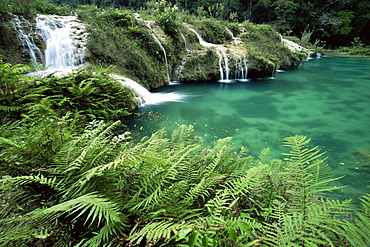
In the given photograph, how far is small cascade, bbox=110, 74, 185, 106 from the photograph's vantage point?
24.5 feet

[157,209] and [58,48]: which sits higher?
[58,48]

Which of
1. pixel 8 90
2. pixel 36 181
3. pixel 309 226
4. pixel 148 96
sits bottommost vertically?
pixel 148 96

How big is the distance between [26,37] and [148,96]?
522 cm

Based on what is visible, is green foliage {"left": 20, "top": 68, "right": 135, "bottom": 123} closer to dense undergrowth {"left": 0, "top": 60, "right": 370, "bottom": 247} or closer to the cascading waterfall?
the cascading waterfall

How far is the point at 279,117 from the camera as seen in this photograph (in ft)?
22.9

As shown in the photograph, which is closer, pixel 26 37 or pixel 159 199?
pixel 159 199

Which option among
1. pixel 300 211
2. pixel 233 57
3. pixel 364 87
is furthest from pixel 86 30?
pixel 364 87

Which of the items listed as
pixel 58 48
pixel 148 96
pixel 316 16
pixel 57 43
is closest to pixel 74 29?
pixel 57 43

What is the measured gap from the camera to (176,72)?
38.8 feet

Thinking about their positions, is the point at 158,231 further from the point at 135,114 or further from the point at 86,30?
the point at 86,30

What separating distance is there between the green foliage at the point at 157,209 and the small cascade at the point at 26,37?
761 cm

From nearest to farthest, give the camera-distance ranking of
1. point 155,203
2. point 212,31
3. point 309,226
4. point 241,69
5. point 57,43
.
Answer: point 309,226
point 155,203
point 57,43
point 241,69
point 212,31

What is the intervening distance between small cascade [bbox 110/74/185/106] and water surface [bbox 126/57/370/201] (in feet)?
1.43

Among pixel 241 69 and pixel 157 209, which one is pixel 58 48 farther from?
pixel 241 69
